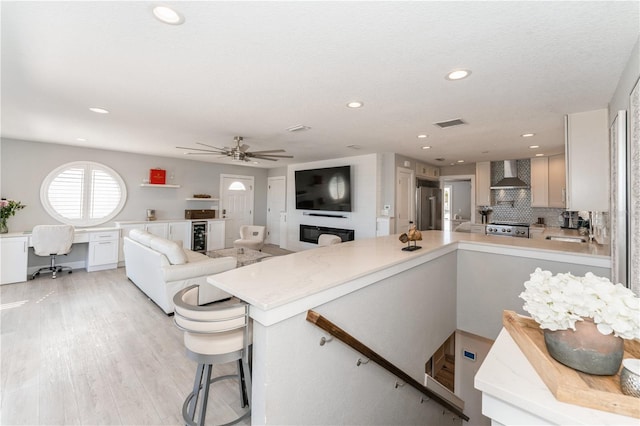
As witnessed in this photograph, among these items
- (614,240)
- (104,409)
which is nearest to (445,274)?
(614,240)

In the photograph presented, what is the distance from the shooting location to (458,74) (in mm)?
2129

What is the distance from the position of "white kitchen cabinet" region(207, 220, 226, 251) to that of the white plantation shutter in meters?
Result: 1.97

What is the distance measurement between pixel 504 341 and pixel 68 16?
277 centimetres

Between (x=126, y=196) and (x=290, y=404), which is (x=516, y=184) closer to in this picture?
(x=290, y=404)

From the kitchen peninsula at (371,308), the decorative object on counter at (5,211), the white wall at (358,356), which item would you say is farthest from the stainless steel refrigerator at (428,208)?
the decorative object on counter at (5,211)

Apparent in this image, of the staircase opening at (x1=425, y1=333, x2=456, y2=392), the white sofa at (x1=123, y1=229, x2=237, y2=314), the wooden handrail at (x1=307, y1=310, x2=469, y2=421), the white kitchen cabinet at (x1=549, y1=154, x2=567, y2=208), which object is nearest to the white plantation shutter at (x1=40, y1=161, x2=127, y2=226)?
the white sofa at (x1=123, y1=229, x2=237, y2=314)

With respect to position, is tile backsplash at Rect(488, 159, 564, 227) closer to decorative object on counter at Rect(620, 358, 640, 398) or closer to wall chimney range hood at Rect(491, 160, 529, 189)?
wall chimney range hood at Rect(491, 160, 529, 189)

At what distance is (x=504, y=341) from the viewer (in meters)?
1.05

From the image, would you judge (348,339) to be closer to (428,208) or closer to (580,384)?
(580,384)

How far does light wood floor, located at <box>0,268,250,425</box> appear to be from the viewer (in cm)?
187

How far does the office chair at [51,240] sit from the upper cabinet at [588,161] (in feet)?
24.2

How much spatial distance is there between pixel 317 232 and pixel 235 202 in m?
2.80

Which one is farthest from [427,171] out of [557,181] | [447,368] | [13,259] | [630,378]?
[13,259]

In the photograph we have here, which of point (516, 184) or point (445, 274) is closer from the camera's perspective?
point (445, 274)
